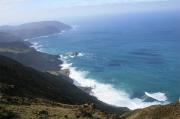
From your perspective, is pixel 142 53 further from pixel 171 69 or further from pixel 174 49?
pixel 171 69

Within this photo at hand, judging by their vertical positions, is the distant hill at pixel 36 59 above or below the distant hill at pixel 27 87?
above

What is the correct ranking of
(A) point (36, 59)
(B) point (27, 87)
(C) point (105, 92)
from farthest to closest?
(A) point (36, 59) < (C) point (105, 92) < (B) point (27, 87)

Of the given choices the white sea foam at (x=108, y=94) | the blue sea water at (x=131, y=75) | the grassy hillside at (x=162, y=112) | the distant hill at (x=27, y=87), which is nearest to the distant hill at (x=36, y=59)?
the blue sea water at (x=131, y=75)

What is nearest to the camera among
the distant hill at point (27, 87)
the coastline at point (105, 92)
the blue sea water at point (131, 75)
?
the distant hill at point (27, 87)

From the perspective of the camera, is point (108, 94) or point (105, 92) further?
point (105, 92)

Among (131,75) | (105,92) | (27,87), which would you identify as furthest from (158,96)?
(27,87)

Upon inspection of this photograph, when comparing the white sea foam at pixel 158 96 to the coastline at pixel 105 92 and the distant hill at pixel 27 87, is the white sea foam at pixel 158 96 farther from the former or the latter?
the distant hill at pixel 27 87

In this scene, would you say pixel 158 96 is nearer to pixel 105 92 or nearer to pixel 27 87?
pixel 105 92

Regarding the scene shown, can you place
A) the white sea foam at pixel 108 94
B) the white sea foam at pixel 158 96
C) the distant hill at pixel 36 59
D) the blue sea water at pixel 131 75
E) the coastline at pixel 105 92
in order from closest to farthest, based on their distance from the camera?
the coastline at pixel 105 92
the white sea foam at pixel 108 94
the white sea foam at pixel 158 96
the blue sea water at pixel 131 75
the distant hill at pixel 36 59

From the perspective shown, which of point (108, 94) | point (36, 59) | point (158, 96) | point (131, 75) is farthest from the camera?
point (36, 59)

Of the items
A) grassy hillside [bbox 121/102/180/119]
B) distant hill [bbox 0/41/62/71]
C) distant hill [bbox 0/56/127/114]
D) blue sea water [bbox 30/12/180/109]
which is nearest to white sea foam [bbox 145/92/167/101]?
blue sea water [bbox 30/12/180/109]
